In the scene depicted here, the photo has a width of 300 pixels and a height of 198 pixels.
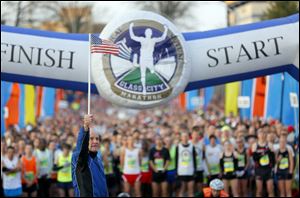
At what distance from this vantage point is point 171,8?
A: 42.7 metres

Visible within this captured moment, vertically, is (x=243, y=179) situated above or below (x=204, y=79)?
below

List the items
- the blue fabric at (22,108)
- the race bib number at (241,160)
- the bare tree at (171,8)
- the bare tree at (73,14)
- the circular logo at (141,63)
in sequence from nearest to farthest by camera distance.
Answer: the circular logo at (141,63) → the race bib number at (241,160) → the blue fabric at (22,108) → the bare tree at (171,8) → the bare tree at (73,14)

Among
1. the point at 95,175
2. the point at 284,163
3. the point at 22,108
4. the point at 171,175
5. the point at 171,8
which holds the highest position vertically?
the point at 171,8

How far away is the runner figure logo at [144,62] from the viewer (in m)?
9.90

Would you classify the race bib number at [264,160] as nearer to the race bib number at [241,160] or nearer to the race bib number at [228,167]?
the race bib number at [241,160]

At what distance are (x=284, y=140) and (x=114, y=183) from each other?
11.7 feet

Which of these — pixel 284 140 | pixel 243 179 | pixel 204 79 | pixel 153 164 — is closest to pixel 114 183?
pixel 153 164

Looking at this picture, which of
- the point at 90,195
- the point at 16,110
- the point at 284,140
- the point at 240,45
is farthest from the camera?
the point at 16,110

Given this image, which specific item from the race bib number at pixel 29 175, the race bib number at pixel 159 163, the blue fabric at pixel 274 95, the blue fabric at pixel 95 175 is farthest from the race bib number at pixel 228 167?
the blue fabric at pixel 95 175

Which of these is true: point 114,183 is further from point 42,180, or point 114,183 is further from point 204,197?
point 204,197

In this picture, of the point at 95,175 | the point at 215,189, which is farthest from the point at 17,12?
the point at 95,175

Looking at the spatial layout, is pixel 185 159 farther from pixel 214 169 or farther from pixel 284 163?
pixel 284 163

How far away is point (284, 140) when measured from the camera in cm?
1345

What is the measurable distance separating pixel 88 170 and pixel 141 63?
10.9 feet
